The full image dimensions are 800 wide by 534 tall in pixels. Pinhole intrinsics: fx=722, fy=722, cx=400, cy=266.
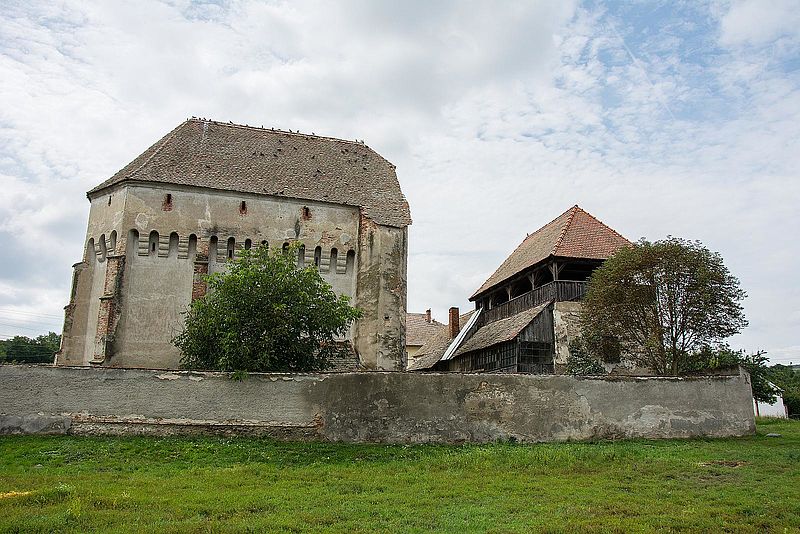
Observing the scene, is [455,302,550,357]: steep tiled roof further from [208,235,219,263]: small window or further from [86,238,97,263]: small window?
[86,238,97,263]: small window

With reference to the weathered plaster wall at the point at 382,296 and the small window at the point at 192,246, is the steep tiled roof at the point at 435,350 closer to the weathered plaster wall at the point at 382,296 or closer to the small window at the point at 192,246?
the weathered plaster wall at the point at 382,296

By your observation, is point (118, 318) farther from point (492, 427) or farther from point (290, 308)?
point (492, 427)

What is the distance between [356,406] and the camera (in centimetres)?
1742

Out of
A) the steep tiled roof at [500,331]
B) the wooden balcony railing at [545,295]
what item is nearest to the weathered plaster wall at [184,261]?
the steep tiled roof at [500,331]

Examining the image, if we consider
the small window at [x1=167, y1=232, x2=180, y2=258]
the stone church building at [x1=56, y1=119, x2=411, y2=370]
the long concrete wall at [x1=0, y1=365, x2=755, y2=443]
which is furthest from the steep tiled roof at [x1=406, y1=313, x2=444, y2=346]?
the long concrete wall at [x1=0, y1=365, x2=755, y2=443]

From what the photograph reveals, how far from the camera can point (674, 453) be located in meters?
15.9

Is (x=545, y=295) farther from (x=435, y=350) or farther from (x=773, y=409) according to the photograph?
A: (x=773, y=409)

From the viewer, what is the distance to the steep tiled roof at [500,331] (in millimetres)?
27359

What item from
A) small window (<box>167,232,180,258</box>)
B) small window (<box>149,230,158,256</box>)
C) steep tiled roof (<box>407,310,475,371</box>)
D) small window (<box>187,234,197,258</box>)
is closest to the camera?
small window (<box>149,230,158,256</box>)

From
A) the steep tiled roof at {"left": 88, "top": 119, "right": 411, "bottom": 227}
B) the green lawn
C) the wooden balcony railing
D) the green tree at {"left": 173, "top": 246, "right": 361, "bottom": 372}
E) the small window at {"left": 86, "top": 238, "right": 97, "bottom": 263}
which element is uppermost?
the steep tiled roof at {"left": 88, "top": 119, "right": 411, "bottom": 227}

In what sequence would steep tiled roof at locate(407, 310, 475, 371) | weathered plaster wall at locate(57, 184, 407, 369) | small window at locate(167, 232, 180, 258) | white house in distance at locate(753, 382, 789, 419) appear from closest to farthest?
weathered plaster wall at locate(57, 184, 407, 369) → small window at locate(167, 232, 180, 258) → steep tiled roof at locate(407, 310, 475, 371) → white house in distance at locate(753, 382, 789, 419)

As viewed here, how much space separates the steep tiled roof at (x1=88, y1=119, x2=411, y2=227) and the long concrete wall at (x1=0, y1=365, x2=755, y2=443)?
1163cm

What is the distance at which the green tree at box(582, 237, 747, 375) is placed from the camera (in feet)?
68.1

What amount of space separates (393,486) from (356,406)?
190 inches
